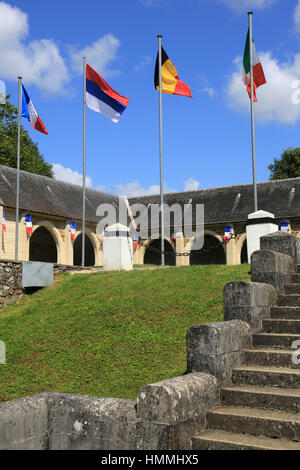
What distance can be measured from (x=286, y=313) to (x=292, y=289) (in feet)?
2.07

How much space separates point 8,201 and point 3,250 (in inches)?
94.3

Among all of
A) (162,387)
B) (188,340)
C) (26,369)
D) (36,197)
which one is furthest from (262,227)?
(36,197)

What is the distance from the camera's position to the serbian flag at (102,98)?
17.4 meters

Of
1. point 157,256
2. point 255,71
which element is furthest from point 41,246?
point 255,71

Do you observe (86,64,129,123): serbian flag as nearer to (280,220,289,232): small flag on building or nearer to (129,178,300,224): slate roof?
(280,220,289,232): small flag on building

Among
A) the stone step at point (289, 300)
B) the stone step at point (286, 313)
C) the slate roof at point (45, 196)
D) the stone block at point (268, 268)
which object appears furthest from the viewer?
the slate roof at point (45, 196)

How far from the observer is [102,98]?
17516mm

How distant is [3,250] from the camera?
914 inches

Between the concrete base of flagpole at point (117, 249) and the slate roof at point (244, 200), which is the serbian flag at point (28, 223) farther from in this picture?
the concrete base of flagpole at point (117, 249)

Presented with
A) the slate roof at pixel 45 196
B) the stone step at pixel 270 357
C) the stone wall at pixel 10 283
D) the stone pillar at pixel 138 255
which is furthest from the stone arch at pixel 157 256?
the stone step at pixel 270 357

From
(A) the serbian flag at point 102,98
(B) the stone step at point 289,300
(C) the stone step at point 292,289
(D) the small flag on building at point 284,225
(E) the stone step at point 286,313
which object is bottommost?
(E) the stone step at point 286,313

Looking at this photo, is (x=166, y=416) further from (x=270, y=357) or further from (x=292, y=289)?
(x=292, y=289)

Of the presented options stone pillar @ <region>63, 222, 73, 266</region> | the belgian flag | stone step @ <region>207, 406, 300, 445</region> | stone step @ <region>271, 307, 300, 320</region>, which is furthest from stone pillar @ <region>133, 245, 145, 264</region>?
stone step @ <region>207, 406, 300, 445</region>
